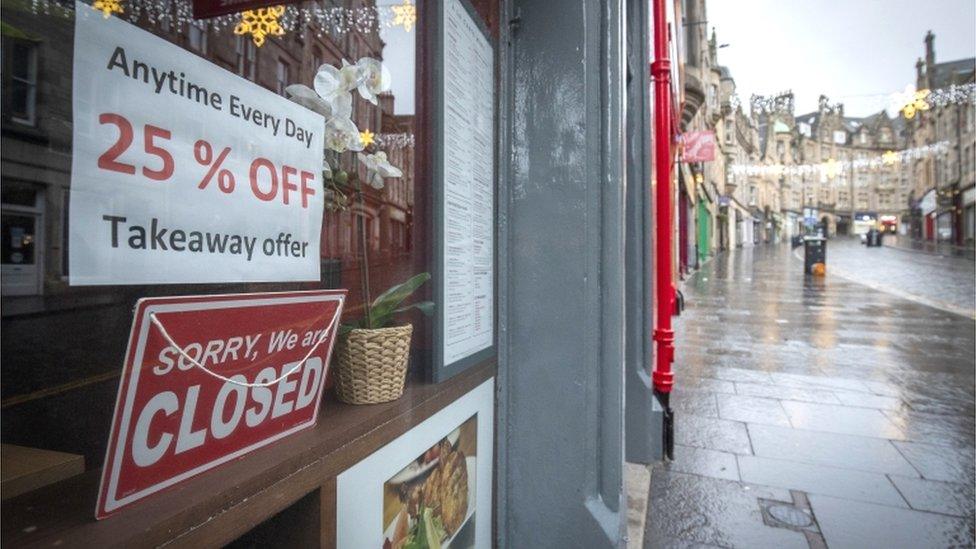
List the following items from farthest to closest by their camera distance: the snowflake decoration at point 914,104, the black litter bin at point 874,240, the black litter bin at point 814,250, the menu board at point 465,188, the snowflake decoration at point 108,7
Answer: the black litter bin at point 874,240
the black litter bin at point 814,250
the snowflake decoration at point 914,104
the menu board at point 465,188
the snowflake decoration at point 108,7

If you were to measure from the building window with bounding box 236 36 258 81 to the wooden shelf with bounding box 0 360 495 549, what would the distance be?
73 cm

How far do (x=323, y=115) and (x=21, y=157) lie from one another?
0.62m

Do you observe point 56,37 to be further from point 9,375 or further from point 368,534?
point 368,534

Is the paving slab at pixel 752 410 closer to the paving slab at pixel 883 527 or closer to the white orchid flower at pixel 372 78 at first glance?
the paving slab at pixel 883 527

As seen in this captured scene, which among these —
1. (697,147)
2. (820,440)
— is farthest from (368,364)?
(697,147)

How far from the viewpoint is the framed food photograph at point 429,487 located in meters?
1.38

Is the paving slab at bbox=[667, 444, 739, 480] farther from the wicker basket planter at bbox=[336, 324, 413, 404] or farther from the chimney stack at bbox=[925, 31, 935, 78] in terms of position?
the chimney stack at bbox=[925, 31, 935, 78]

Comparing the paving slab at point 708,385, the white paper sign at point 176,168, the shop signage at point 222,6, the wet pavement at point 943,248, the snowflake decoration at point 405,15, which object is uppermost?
the wet pavement at point 943,248

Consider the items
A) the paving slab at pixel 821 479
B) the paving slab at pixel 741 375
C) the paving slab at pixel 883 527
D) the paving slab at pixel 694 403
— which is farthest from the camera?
the paving slab at pixel 741 375

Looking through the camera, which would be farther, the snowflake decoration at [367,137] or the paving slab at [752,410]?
the paving slab at [752,410]

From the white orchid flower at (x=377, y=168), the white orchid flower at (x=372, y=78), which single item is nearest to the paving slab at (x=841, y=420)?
the white orchid flower at (x=377, y=168)

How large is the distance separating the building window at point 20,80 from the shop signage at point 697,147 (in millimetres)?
12510

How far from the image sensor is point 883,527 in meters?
2.94

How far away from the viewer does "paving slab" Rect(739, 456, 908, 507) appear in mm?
3286
